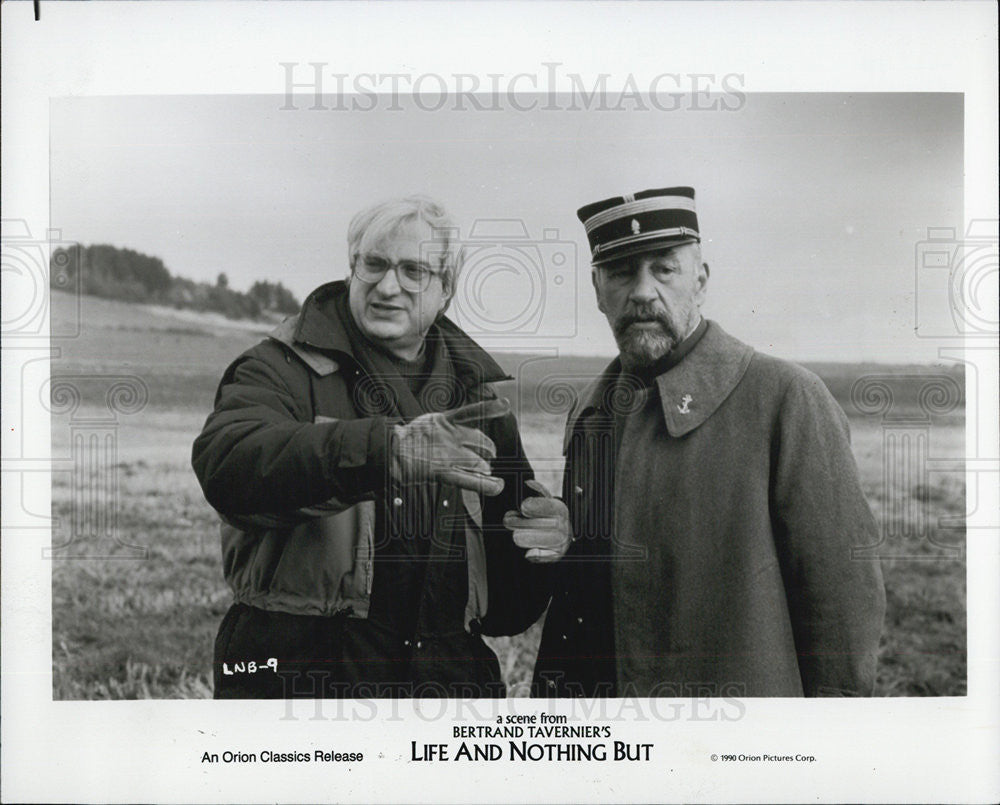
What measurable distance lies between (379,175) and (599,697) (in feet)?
7.00

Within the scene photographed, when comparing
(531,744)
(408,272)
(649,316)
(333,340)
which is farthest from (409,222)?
(531,744)

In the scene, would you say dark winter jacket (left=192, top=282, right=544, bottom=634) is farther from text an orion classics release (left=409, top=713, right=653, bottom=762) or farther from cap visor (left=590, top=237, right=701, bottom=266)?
cap visor (left=590, top=237, right=701, bottom=266)

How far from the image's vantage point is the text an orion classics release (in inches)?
144

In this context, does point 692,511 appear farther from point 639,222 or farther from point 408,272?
point 408,272

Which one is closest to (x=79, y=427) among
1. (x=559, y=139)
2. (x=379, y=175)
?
(x=379, y=175)

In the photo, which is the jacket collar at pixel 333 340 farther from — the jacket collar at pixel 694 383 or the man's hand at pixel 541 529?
the man's hand at pixel 541 529

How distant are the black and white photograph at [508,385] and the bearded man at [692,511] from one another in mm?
16

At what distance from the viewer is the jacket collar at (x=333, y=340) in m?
3.54

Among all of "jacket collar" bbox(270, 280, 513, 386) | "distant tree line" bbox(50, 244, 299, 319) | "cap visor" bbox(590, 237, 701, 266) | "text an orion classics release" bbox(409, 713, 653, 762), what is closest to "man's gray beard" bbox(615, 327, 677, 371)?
"cap visor" bbox(590, 237, 701, 266)

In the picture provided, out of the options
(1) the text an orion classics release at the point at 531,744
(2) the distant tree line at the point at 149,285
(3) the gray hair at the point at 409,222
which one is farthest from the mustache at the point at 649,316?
(1) the text an orion classics release at the point at 531,744

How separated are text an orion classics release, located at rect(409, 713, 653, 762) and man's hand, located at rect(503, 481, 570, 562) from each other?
0.64 metres

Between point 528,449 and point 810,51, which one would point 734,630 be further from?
point 810,51

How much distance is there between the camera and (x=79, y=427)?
3.68 m

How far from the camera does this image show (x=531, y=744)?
366 centimetres
